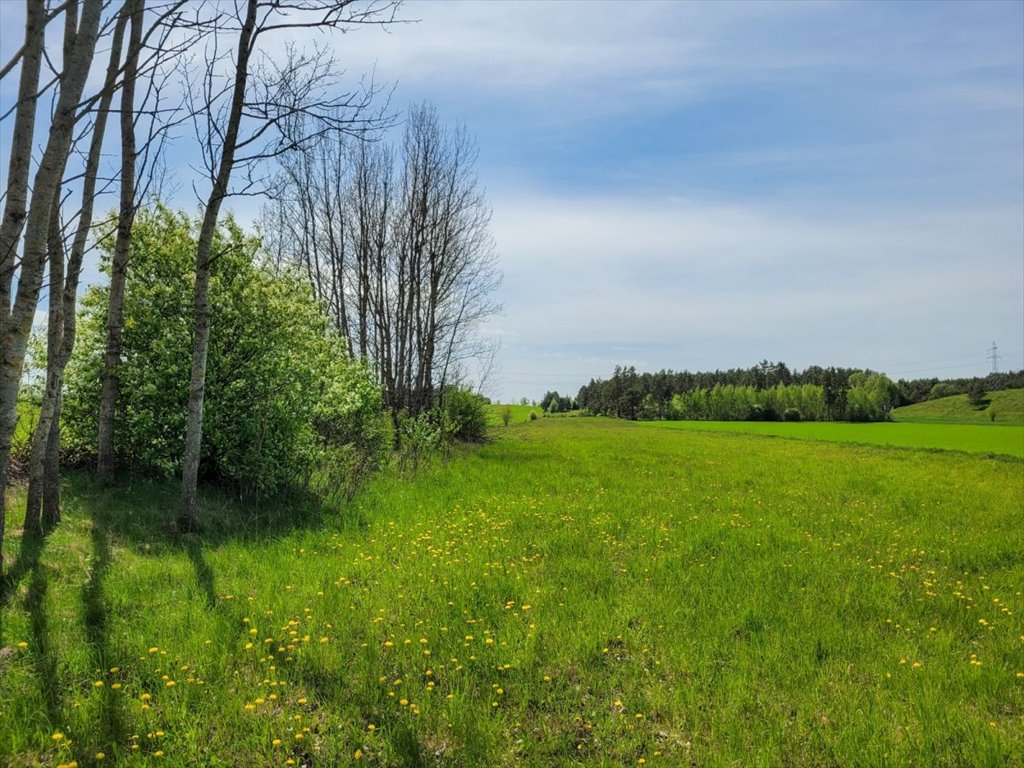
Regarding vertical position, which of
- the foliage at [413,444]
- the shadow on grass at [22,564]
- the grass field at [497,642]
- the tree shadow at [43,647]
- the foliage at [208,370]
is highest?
the foliage at [208,370]

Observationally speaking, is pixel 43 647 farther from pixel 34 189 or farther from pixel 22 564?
pixel 34 189

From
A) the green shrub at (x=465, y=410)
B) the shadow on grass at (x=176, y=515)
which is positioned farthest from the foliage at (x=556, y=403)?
the shadow on grass at (x=176, y=515)

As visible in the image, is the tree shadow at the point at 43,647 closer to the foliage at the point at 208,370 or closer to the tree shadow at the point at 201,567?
the tree shadow at the point at 201,567

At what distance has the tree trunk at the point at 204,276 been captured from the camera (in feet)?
25.5

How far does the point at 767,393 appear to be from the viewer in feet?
358

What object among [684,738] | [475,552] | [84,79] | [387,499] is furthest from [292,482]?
[684,738]

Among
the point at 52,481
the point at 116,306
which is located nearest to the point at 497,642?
the point at 52,481

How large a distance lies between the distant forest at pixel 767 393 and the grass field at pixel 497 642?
102194 mm

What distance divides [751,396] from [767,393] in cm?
290

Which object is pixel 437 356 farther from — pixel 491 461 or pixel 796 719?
pixel 796 719

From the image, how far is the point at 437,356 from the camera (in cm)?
2739

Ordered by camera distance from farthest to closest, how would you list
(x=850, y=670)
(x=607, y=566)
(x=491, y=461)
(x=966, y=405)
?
(x=966, y=405)
(x=491, y=461)
(x=607, y=566)
(x=850, y=670)

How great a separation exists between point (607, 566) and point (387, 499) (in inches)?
211

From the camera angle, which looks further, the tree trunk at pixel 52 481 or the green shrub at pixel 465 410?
→ the green shrub at pixel 465 410
